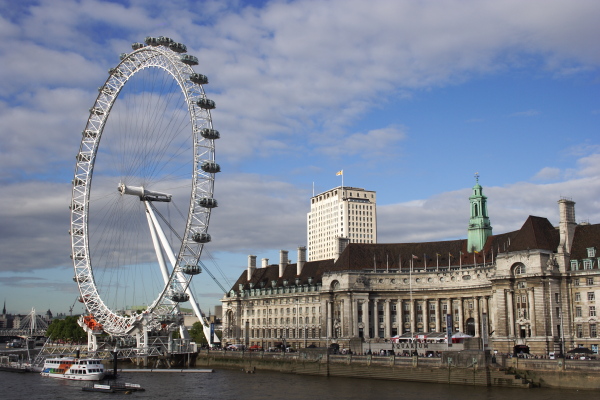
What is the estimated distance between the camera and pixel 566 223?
9050 cm

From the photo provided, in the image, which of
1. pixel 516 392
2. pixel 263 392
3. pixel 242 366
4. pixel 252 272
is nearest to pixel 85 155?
pixel 242 366

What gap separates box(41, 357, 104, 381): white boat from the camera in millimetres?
78750

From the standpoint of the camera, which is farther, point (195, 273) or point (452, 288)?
point (452, 288)

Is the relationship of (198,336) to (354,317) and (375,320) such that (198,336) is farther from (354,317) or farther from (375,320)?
(375,320)

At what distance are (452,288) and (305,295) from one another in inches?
1114

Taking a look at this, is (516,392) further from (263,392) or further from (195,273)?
(195,273)

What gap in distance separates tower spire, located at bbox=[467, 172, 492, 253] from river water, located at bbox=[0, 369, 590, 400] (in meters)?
44.4

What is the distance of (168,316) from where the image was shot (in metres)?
89.5

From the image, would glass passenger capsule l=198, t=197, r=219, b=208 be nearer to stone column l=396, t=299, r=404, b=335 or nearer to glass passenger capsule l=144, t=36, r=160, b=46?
glass passenger capsule l=144, t=36, r=160, b=46

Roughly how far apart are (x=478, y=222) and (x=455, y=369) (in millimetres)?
47923

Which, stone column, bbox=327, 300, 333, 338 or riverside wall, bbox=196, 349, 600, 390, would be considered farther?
stone column, bbox=327, 300, 333, 338

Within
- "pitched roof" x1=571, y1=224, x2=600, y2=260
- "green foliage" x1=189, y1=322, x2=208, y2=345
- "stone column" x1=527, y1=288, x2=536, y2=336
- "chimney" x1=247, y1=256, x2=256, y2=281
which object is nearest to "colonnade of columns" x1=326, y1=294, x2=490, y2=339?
"stone column" x1=527, y1=288, x2=536, y2=336

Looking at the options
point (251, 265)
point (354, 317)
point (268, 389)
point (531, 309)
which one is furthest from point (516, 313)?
point (251, 265)

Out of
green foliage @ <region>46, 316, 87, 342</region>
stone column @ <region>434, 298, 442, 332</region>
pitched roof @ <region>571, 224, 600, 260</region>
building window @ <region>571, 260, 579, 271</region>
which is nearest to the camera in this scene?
building window @ <region>571, 260, 579, 271</region>
